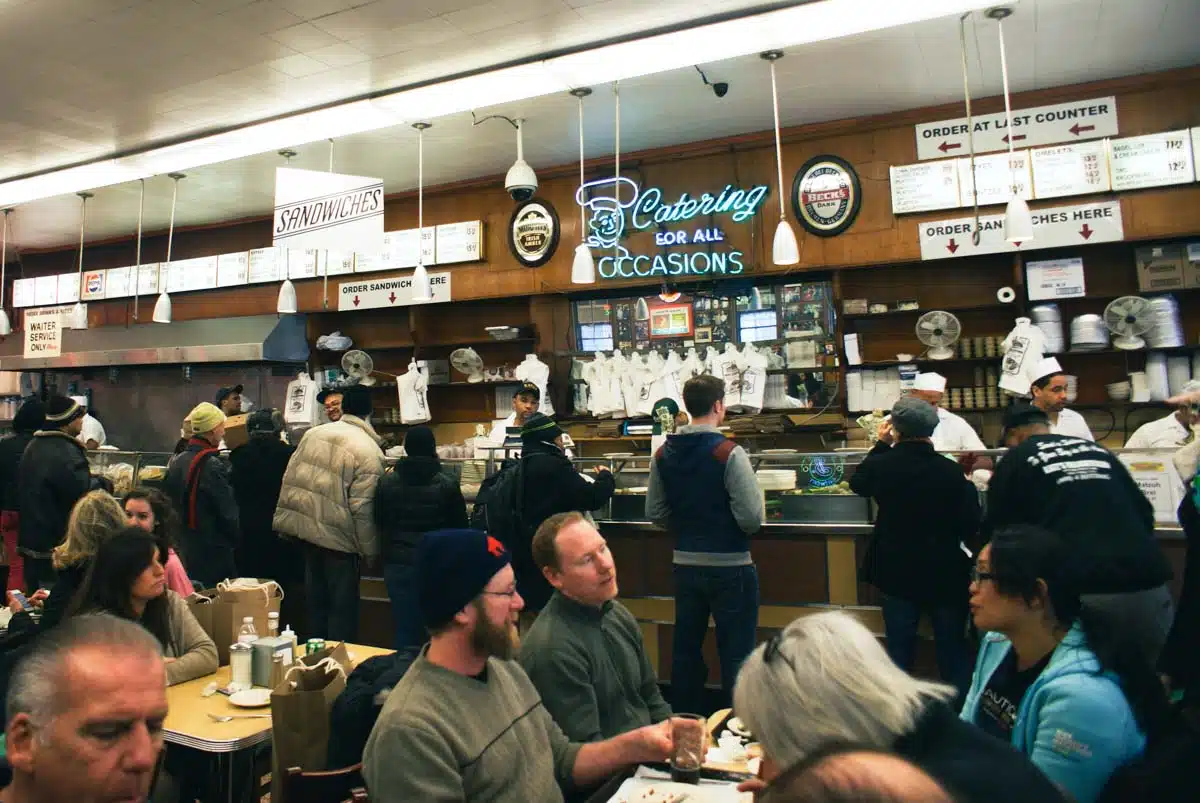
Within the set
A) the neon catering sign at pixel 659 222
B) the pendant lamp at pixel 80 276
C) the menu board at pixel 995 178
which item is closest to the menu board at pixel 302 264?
the pendant lamp at pixel 80 276

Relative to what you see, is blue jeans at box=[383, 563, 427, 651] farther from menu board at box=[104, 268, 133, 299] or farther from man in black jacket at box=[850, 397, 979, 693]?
menu board at box=[104, 268, 133, 299]

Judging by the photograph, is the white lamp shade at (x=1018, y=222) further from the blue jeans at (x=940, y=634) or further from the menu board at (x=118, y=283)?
the menu board at (x=118, y=283)

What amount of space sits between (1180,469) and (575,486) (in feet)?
9.42

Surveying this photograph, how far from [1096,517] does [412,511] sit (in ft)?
11.2

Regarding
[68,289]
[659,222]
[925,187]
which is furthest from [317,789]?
[68,289]

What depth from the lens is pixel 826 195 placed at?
7609mm

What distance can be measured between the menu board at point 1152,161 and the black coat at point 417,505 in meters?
5.95

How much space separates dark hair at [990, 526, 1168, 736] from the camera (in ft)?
6.15

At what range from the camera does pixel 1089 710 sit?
185 centimetres

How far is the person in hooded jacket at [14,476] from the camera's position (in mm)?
5789

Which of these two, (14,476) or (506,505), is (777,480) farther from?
(14,476)

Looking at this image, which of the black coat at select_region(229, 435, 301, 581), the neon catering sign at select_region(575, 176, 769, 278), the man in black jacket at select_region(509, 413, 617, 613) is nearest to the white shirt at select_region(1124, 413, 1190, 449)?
the neon catering sign at select_region(575, 176, 769, 278)

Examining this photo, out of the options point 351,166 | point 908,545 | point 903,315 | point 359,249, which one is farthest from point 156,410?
point 908,545

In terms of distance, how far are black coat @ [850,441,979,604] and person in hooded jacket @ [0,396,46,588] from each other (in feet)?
18.8
